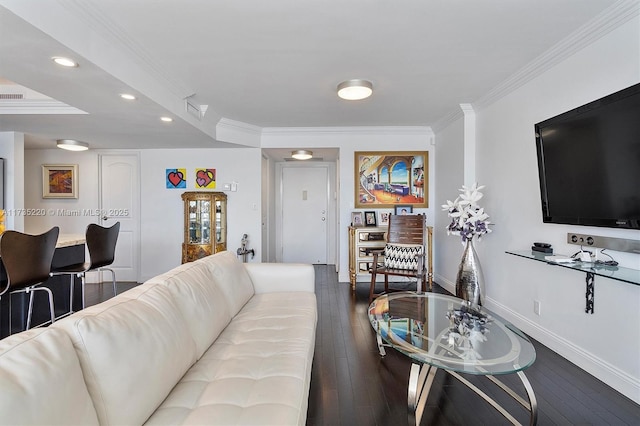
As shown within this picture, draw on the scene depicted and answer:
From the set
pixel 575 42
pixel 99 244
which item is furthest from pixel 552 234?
pixel 99 244

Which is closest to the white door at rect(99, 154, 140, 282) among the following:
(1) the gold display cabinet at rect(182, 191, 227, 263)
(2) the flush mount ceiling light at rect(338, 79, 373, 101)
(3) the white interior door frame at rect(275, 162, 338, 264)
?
(1) the gold display cabinet at rect(182, 191, 227, 263)

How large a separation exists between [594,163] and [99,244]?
405 cm

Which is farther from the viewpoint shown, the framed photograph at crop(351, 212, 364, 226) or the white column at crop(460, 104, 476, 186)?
the framed photograph at crop(351, 212, 364, 226)

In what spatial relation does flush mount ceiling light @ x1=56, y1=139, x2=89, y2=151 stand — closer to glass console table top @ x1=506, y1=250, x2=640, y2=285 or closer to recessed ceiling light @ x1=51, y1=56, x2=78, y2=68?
recessed ceiling light @ x1=51, y1=56, x2=78, y2=68

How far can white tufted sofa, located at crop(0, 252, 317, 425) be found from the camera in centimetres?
76

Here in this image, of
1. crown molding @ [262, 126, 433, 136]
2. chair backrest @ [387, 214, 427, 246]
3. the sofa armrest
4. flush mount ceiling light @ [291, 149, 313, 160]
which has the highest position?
crown molding @ [262, 126, 433, 136]

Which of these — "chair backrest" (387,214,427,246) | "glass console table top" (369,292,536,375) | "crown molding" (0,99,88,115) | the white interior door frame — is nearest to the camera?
"glass console table top" (369,292,536,375)

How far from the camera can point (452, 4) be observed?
1.81 metres

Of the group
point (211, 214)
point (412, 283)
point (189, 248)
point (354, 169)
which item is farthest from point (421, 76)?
point (189, 248)

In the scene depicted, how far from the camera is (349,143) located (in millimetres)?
4625

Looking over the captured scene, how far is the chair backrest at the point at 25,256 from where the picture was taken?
6.40ft

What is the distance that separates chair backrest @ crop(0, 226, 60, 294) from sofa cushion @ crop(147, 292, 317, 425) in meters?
1.48

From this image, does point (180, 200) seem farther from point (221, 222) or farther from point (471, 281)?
point (471, 281)

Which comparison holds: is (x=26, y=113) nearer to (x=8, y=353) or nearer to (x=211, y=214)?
(x=211, y=214)
